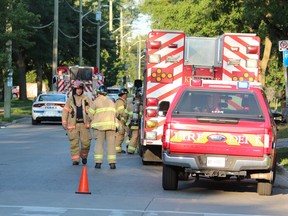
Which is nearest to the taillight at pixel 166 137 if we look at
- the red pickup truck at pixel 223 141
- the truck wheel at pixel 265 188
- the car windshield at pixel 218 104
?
the red pickup truck at pixel 223 141

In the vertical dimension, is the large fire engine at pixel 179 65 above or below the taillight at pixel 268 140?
above

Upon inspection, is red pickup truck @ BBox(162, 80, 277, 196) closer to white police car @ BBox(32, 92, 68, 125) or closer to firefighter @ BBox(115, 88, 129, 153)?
firefighter @ BBox(115, 88, 129, 153)

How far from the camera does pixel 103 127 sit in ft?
54.6

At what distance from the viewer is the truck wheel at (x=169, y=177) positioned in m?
13.1

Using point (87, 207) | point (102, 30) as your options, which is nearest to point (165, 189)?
point (87, 207)

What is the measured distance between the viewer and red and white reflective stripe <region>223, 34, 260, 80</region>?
56.6 ft

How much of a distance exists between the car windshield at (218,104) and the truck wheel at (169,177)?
1006 millimetres

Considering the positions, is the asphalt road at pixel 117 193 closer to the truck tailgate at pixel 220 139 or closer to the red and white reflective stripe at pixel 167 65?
the truck tailgate at pixel 220 139

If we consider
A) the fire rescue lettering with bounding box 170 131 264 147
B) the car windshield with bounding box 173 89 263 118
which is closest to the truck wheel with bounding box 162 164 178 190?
the fire rescue lettering with bounding box 170 131 264 147

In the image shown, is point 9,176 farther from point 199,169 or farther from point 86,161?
point 199,169

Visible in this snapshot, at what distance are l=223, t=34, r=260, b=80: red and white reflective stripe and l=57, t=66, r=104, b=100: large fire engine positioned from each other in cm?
2762

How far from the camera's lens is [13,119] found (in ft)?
125

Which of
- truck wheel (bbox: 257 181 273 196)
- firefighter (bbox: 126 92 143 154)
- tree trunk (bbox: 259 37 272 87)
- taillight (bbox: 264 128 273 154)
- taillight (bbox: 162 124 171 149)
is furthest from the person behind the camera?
tree trunk (bbox: 259 37 272 87)

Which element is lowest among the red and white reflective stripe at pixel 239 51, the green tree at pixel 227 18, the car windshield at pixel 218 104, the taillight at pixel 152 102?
the taillight at pixel 152 102
